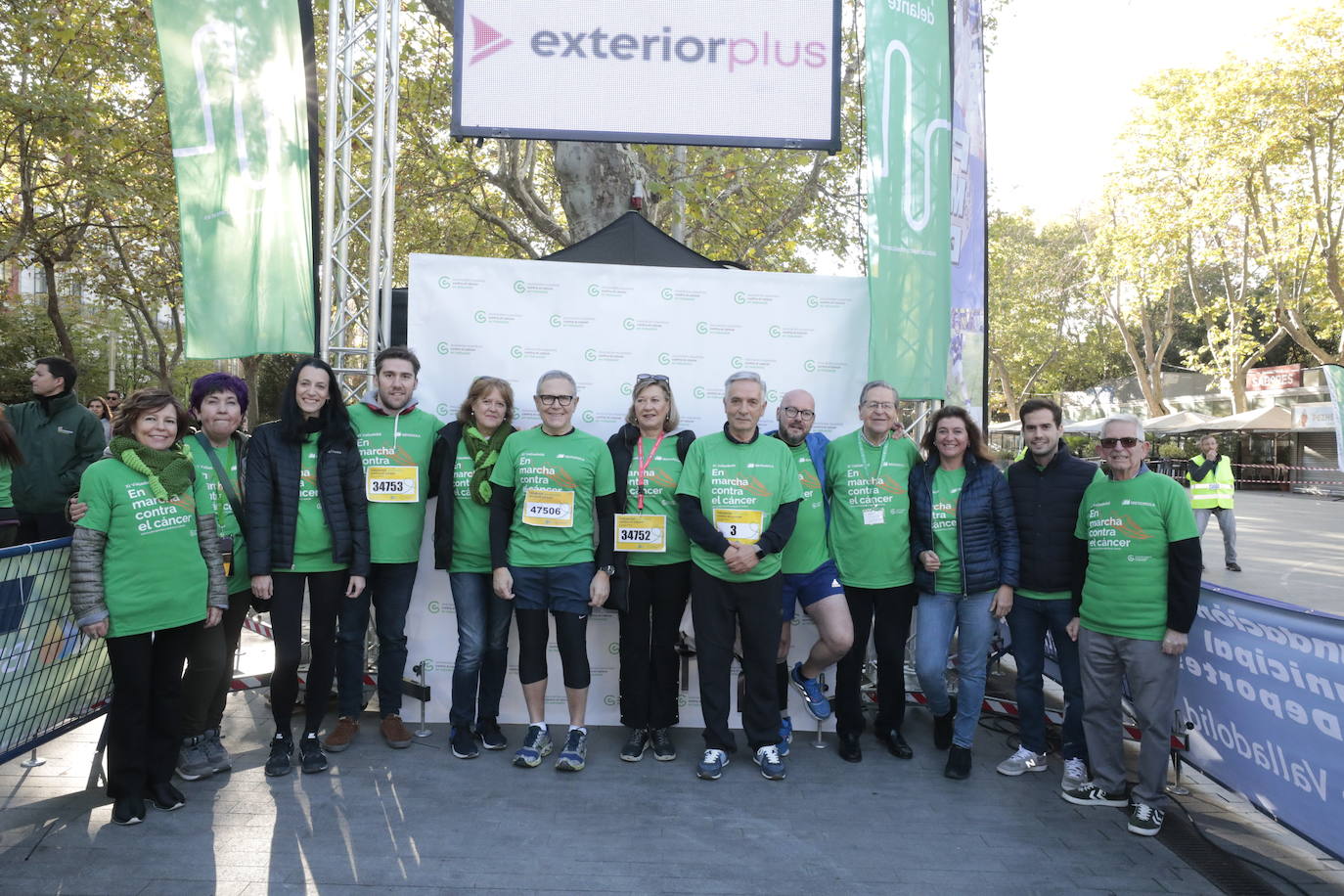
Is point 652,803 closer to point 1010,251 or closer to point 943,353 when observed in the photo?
point 943,353

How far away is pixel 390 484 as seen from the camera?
4.18 metres

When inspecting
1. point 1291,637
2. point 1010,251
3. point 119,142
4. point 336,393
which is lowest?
point 1291,637

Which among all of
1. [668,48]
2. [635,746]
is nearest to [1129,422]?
[635,746]

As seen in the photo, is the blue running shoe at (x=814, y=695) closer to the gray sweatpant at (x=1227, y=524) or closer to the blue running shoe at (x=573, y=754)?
the blue running shoe at (x=573, y=754)

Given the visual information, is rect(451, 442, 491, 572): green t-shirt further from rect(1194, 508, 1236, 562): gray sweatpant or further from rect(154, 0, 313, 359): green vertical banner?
rect(1194, 508, 1236, 562): gray sweatpant

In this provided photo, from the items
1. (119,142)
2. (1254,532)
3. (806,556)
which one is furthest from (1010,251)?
(806,556)

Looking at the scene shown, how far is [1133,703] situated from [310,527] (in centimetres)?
362

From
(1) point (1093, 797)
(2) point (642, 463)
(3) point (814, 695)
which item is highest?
(2) point (642, 463)

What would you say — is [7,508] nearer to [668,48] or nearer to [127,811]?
[127,811]

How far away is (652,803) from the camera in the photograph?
148 inches

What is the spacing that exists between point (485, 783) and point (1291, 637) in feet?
10.8

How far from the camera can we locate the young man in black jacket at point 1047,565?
3.96m

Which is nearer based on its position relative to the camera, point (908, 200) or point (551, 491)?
point (551, 491)

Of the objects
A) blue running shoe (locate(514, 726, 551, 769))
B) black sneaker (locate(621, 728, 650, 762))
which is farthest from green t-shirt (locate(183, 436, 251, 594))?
black sneaker (locate(621, 728, 650, 762))
